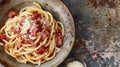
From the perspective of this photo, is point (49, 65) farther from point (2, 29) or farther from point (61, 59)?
point (2, 29)

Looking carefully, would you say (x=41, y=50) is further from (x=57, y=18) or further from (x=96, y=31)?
(x=96, y=31)

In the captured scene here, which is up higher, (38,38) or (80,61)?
(38,38)

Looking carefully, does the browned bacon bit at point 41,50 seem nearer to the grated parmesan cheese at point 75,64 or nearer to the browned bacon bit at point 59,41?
the browned bacon bit at point 59,41

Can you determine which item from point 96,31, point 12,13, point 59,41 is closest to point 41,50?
point 59,41

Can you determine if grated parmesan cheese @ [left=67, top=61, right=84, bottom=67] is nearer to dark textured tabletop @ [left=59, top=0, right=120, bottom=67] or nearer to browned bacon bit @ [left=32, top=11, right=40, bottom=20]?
dark textured tabletop @ [left=59, top=0, right=120, bottom=67]

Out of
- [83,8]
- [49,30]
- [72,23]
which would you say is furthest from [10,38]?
[83,8]

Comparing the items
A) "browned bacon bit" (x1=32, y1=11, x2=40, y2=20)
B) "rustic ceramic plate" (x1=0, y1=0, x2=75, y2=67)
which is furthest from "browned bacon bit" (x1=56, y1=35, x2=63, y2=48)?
"browned bacon bit" (x1=32, y1=11, x2=40, y2=20)
